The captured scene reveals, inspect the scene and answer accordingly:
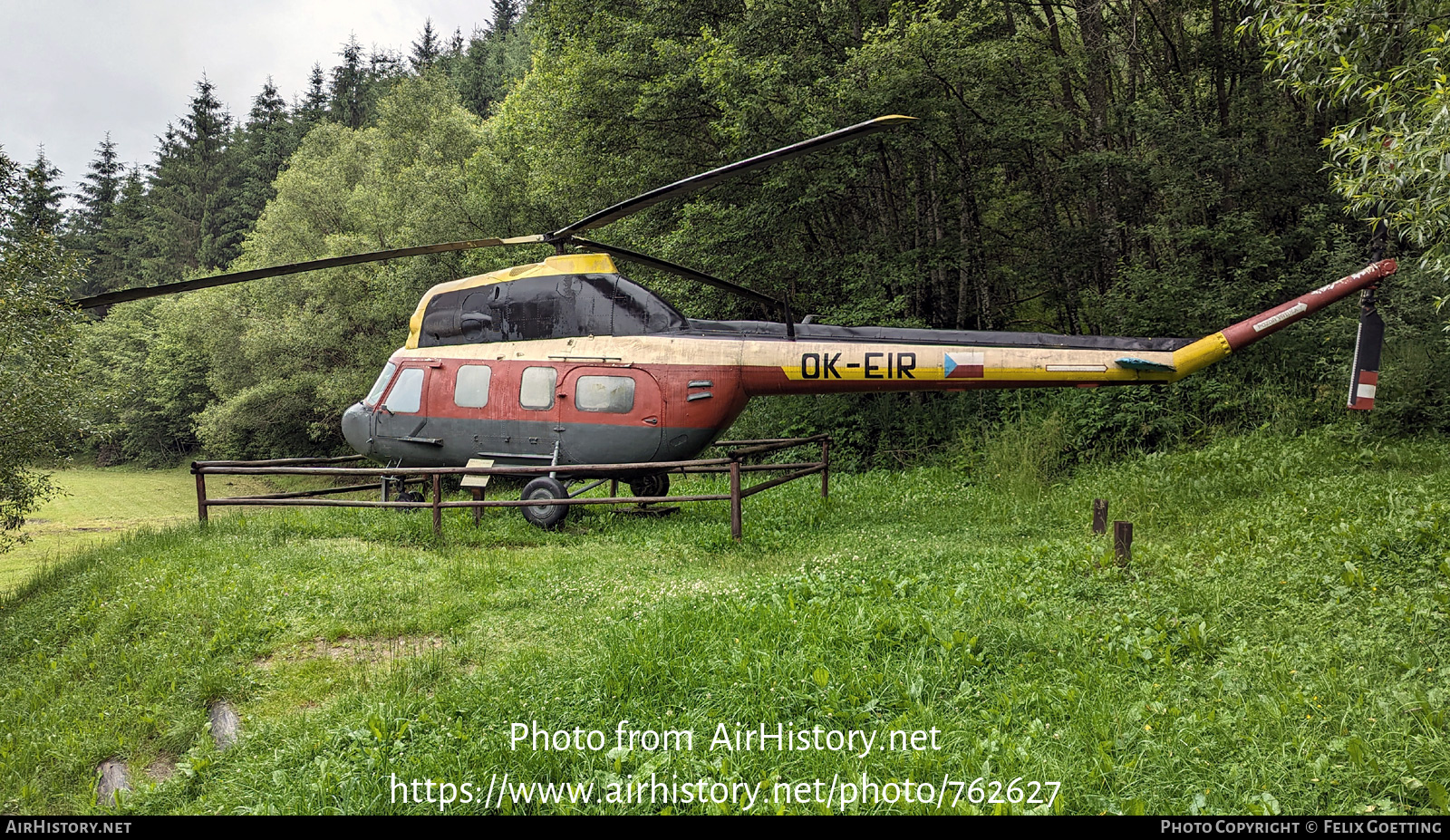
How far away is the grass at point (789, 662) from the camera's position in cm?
322

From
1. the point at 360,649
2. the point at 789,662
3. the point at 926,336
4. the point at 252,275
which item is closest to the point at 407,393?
the point at 252,275

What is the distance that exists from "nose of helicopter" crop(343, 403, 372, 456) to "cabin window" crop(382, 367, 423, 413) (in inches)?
15.4

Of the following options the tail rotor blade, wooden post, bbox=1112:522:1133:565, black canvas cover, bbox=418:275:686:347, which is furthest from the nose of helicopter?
the tail rotor blade

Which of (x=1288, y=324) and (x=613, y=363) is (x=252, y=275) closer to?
(x=613, y=363)

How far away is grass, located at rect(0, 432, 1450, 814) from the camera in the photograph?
322 centimetres

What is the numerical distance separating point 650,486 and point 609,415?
54.1 inches

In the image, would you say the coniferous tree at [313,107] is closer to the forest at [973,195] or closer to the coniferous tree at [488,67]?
the coniferous tree at [488,67]

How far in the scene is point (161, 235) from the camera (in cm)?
4347

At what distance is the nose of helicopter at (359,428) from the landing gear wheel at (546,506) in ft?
9.34

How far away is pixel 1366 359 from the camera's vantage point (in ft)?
21.6

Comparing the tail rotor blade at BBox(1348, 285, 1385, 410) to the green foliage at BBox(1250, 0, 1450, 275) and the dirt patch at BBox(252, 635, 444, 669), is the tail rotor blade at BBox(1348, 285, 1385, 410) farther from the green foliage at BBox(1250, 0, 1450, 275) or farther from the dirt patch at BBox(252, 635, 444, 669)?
the dirt patch at BBox(252, 635, 444, 669)

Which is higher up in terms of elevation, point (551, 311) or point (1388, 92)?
point (1388, 92)

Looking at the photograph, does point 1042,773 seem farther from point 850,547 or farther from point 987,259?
point 987,259

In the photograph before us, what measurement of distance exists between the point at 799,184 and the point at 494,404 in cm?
687
